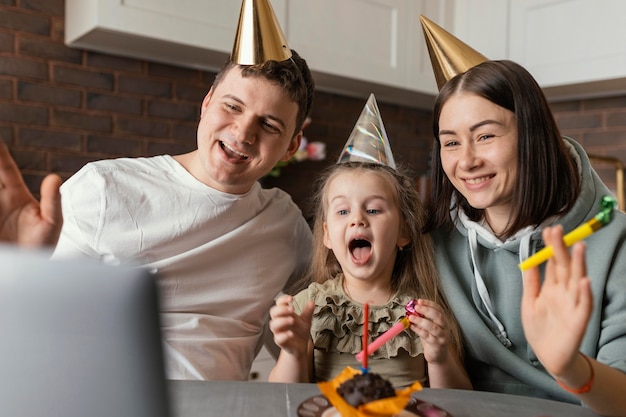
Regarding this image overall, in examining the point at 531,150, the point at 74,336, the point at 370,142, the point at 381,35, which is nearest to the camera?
the point at 74,336

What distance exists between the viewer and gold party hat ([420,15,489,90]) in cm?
137

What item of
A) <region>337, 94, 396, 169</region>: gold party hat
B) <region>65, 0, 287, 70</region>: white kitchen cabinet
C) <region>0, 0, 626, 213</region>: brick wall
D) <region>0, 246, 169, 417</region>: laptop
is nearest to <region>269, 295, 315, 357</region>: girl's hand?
<region>337, 94, 396, 169</region>: gold party hat

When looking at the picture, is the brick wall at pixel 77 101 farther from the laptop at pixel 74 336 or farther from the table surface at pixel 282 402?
the laptop at pixel 74 336

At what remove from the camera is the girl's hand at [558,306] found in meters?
0.75

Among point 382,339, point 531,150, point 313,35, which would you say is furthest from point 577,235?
point 313,35

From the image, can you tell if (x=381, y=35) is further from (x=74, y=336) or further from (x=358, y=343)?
(x=74, y=336)

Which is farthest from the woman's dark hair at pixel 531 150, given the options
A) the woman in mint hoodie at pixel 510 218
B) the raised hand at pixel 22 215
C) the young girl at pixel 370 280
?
the raised hand at pixel 22 215

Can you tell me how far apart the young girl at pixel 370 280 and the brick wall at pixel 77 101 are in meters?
0.82

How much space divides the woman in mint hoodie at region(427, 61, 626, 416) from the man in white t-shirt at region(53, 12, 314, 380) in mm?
389

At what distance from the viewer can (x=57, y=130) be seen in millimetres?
2244

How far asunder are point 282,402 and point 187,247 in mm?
606

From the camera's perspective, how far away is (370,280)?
141 cm

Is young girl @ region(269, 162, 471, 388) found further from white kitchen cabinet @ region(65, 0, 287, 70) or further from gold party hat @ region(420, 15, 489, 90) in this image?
white kitchen cabinet @ region(65, 0, 287, 70)

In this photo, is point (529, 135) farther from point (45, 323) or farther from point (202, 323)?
point (45, 323)
